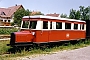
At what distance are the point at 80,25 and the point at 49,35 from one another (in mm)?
6239

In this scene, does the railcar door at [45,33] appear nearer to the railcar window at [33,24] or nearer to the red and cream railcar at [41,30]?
the red and cream railcar at [41,30]

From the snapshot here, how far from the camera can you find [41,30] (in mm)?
15797

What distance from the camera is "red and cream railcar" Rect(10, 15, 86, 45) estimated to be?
15258 millimetres

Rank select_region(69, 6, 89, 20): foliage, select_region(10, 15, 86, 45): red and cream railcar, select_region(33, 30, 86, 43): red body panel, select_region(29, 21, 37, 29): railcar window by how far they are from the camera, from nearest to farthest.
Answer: select_region(10, 15, 86, 45): red and cream railcar, select_region(33, 30, 86, 43): red body panel, select_region(29, 21, 37, 29): railcar window, select_region(69, 6, 89, 20): foliage

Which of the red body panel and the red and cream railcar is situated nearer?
the red and cream railcar

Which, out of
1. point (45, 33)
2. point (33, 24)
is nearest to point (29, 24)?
point (33, 24)

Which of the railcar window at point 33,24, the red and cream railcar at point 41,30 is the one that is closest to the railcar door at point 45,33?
the red and cream railcar at point 41,30

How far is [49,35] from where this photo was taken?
16688mm

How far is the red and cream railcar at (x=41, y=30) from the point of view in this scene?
1526cm

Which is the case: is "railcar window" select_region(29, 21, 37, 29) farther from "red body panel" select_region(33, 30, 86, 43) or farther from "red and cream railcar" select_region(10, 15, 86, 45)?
"red body panel" select_region(33, 30, 86, 43)

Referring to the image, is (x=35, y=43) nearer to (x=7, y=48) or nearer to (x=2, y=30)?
(x=7, y=48)

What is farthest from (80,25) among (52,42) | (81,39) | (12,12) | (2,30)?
(12,12)

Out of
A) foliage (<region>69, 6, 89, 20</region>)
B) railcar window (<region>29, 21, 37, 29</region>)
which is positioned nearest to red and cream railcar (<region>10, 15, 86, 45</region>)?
railcar window (<region>29, 21, 37, 29</region>)

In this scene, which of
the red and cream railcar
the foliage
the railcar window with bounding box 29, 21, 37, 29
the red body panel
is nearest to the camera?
the red and cream railcar
